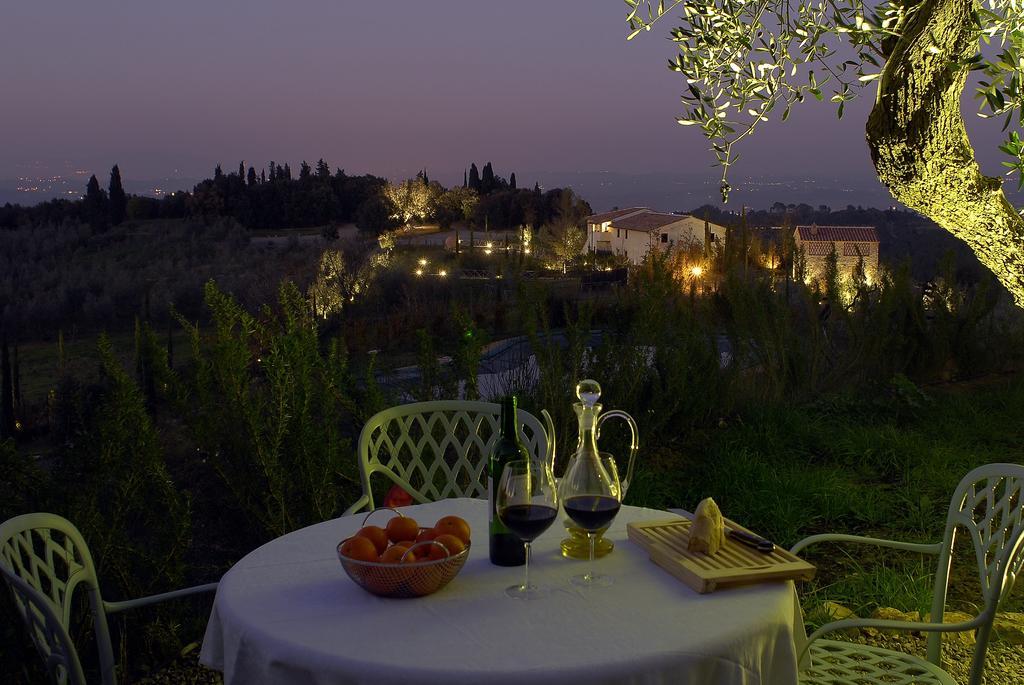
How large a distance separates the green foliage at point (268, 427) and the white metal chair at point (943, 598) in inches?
84.8

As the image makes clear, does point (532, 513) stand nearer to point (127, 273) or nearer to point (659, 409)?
point (659, 409)

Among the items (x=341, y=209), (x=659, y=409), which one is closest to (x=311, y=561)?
(x=659, y=409)

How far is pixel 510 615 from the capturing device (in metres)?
1.60

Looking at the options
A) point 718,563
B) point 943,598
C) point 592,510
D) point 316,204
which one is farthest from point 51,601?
point 316,204

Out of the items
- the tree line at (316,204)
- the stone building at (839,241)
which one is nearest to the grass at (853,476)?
the stone building at (839,241)

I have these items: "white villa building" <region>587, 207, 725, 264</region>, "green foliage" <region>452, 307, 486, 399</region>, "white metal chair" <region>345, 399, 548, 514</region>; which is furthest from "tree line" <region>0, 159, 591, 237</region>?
"white metal chair" <region>345, 399, 548, 514</region>

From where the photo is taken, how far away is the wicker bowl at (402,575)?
163cm

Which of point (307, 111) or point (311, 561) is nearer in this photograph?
point (311, 561)

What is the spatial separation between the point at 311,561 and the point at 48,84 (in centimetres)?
3028

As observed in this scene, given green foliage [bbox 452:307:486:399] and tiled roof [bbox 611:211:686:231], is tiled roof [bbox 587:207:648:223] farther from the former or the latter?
green foliage [bbox 452:307:486:399]

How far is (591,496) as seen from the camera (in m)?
1.81

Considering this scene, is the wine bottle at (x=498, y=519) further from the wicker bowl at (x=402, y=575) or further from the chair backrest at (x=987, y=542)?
the chair backrest at (x=987, y=542)

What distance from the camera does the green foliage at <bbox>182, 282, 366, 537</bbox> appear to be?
3.63 metres

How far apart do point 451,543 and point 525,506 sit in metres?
0.16
